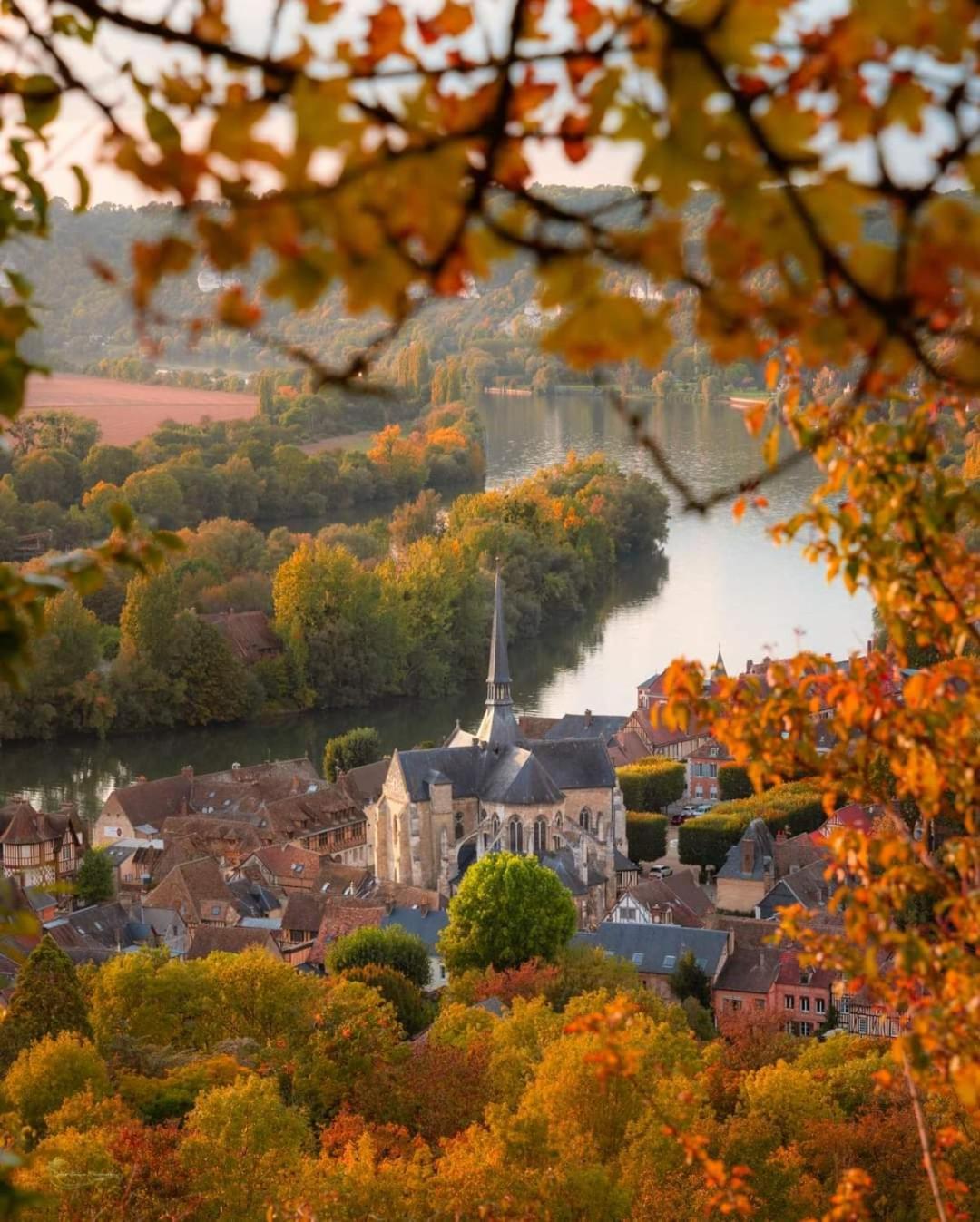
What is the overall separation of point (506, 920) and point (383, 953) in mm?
2172

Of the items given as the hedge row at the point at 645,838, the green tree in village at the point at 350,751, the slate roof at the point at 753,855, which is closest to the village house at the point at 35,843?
the green tree in village at the point at 350,751

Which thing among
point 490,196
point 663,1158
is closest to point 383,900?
point 663,1158

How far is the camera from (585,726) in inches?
1929

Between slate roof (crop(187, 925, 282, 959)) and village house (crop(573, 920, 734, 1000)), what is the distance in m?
5.64

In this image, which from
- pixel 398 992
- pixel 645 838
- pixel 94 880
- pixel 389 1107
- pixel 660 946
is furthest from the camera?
pixel 645 838

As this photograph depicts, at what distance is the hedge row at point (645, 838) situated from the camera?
4284cm

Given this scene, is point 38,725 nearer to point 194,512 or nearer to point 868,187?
point 194,512

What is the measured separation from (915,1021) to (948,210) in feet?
9.64

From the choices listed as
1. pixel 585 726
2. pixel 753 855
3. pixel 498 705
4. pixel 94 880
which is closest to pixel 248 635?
pixel 585 726

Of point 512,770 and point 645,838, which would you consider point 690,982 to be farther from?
point 645,838

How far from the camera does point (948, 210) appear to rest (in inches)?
90.9

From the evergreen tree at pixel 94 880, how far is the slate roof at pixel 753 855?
507 inches

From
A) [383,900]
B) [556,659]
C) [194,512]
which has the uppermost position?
[194,512]

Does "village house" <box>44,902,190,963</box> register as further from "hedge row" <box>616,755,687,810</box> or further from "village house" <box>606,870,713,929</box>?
"hedge row" <box>616,755,687,810</box>
